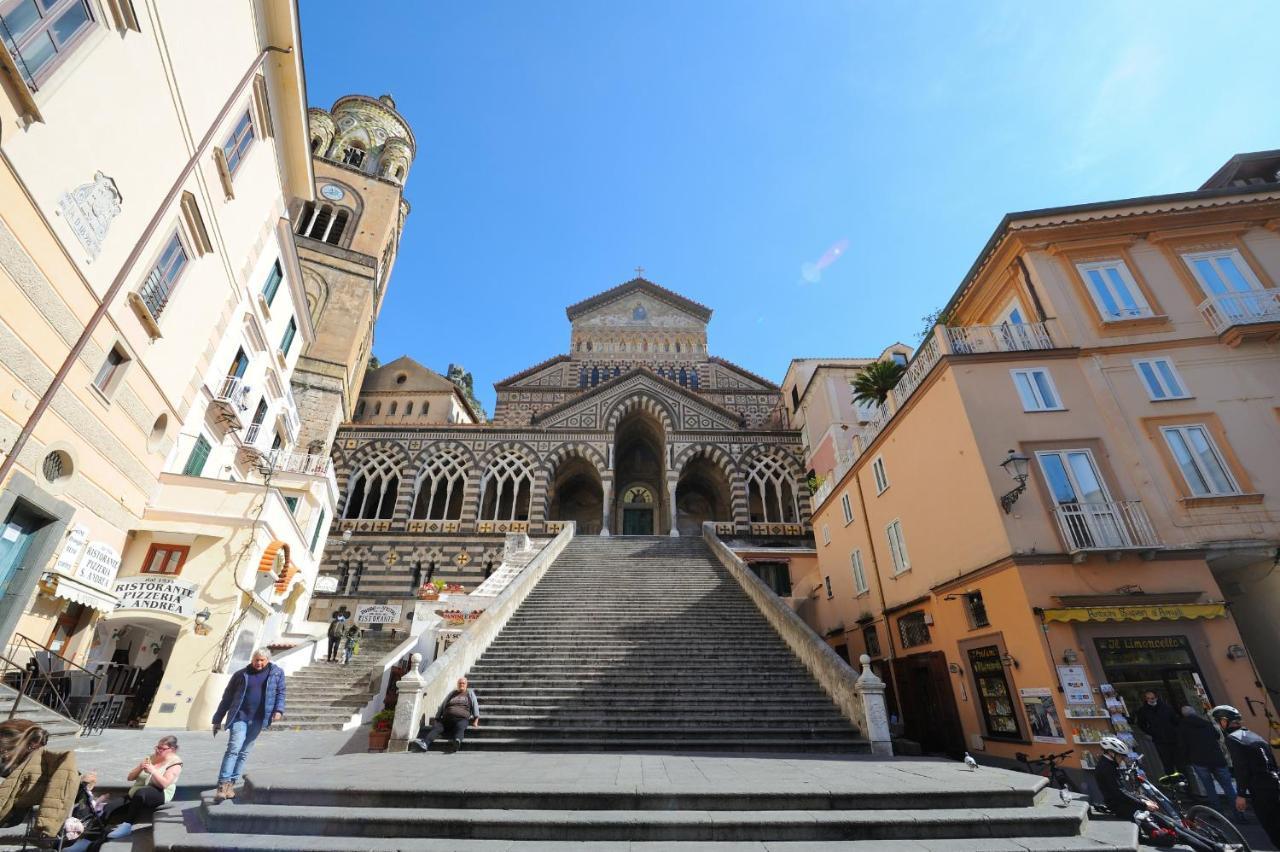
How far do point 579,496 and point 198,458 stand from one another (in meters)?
18.3

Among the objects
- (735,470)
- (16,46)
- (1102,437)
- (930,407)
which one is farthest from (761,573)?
(16,46)

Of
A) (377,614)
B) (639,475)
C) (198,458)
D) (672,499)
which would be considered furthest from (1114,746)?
(639,475)

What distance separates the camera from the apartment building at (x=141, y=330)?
7945 millimetres

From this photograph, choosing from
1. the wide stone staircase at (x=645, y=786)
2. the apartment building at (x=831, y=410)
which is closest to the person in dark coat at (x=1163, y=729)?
the wide stone staircase at (x=645, y=786)

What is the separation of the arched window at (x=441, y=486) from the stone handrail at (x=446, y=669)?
41.6ft

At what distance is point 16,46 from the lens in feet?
23.3

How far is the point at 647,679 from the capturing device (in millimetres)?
10523

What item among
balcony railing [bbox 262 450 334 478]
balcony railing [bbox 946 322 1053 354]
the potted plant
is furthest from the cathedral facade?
the potted plant

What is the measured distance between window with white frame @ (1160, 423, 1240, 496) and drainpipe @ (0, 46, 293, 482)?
19417 millimetres

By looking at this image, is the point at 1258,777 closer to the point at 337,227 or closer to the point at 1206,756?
the point at 1206,756

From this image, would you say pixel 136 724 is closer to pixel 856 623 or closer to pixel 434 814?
pixel 434 814

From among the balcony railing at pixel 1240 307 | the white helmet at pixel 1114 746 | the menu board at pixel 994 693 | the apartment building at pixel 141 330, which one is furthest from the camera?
the balcony railing at pixel 1240 307

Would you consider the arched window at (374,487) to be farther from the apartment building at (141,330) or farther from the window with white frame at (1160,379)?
the window with white frame at (1160,379)

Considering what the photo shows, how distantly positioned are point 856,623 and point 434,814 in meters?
13.3
